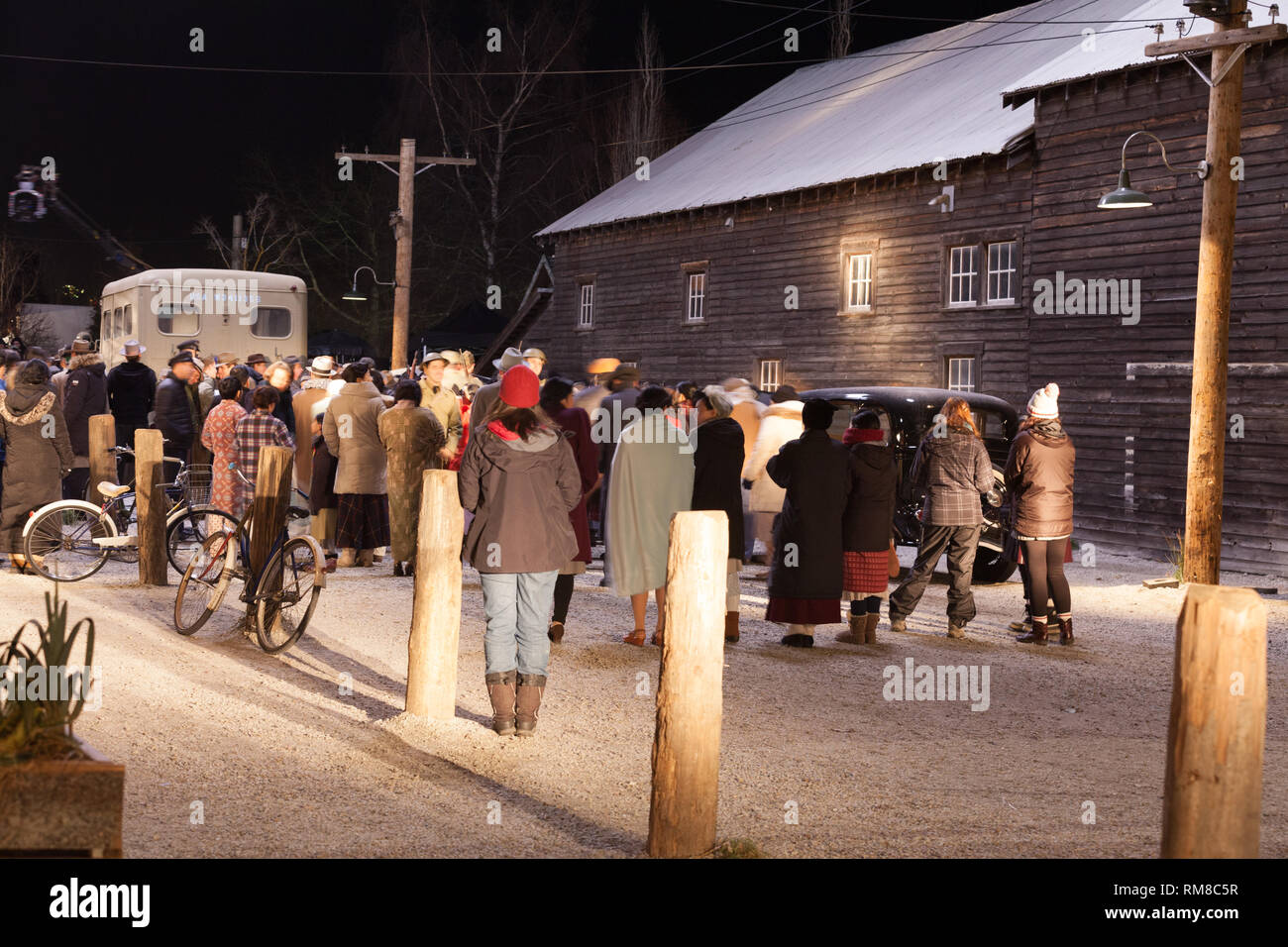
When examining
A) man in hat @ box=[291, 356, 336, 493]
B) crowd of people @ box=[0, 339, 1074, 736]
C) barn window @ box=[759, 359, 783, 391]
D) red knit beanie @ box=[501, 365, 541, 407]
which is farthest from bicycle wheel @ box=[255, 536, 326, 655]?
barn window @ box=[759, 359, 783, 391]

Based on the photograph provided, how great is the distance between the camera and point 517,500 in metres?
7.63

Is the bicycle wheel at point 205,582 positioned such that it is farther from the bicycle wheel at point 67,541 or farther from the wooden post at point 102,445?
the wooden post at point 102,445

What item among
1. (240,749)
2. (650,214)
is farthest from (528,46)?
(240,749)

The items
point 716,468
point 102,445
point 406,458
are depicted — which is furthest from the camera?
point 102,445

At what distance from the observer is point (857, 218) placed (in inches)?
1025

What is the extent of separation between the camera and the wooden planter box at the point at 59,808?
4.00 m

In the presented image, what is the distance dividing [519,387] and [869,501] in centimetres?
390

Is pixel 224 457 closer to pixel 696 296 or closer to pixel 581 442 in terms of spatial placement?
pixel 581 442

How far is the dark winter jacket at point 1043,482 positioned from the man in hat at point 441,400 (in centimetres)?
583

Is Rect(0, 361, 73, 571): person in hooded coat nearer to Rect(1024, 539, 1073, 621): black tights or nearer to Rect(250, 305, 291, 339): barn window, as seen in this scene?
Rect(1024, 539, 1073, 621): black tights

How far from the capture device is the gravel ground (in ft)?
19.8

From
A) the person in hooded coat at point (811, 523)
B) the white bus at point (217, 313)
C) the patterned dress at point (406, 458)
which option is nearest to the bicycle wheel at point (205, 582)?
the patterned dress at point (406, 458)

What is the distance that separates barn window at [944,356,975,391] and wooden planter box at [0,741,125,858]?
67.4ft

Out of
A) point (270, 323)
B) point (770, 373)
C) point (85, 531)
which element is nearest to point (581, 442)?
point (85, 531)
